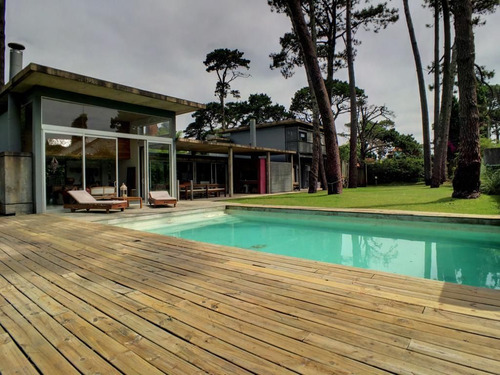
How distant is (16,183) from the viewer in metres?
7.76

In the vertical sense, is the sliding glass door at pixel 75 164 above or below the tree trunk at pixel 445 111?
below

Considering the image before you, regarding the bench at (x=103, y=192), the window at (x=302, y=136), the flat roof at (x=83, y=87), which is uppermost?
the window at (x=302, y=136)

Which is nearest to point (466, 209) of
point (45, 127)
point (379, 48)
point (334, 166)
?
point (334, 166)

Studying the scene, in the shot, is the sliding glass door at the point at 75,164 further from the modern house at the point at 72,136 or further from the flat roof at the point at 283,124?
the flat roof at the point at 283,124

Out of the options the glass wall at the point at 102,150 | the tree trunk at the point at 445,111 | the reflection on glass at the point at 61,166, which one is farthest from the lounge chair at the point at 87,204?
the tree trunk at the point at 445,111

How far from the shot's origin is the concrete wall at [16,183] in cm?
760

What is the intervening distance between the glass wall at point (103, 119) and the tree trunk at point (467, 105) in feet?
30.7

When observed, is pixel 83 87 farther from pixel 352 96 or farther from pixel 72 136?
pixel 352 96

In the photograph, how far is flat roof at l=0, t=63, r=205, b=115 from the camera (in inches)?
277

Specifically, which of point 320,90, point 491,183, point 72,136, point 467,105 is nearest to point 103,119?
point 72,136

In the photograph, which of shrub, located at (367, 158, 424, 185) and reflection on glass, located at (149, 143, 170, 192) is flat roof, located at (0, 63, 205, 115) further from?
shrub, located at (367, 158, 424, 185)

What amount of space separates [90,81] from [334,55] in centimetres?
1584

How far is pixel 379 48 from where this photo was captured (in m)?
16.6

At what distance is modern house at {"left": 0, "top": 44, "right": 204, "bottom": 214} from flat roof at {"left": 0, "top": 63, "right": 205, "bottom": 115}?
2cm
